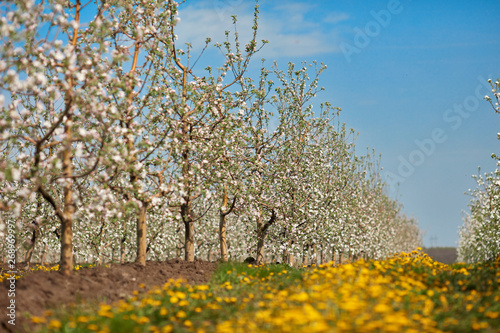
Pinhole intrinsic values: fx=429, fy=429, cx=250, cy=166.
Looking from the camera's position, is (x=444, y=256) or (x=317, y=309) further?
(x=444, y=256)

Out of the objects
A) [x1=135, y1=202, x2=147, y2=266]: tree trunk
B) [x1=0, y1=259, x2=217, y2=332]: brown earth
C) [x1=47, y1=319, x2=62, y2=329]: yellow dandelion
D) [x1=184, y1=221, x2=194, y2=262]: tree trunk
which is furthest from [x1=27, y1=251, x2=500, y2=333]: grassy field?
[x1=184, y1=221, x2=194, y2=262]: tree trunk

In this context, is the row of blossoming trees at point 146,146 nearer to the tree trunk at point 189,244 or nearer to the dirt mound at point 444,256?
the tree trunk at point 189,244

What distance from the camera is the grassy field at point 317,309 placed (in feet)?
20.0

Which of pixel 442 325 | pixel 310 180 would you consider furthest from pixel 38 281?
pixel 310 180

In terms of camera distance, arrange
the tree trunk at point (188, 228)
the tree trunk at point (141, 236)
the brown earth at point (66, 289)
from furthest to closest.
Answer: the tree trunk at point (188, 228), the tree trunk at point (141, 236), the brown earth at point (66, 289)

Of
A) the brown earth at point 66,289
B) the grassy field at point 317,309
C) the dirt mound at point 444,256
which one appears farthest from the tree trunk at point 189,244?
the dirt mound at point 444,256

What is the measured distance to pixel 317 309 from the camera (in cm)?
676

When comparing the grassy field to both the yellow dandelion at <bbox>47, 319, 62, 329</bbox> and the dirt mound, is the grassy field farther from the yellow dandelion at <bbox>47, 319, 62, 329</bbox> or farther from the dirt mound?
the dirt mound

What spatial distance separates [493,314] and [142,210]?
9.64 m

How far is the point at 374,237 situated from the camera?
3434 centimetres

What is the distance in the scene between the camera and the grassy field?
6086mm

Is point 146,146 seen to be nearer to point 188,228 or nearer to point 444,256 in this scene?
point 188,228

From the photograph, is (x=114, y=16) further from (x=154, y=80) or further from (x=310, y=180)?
(x=310, y=180)

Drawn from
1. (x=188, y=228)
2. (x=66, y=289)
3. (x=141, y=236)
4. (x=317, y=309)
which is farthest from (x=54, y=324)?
(x=188, y=228)
